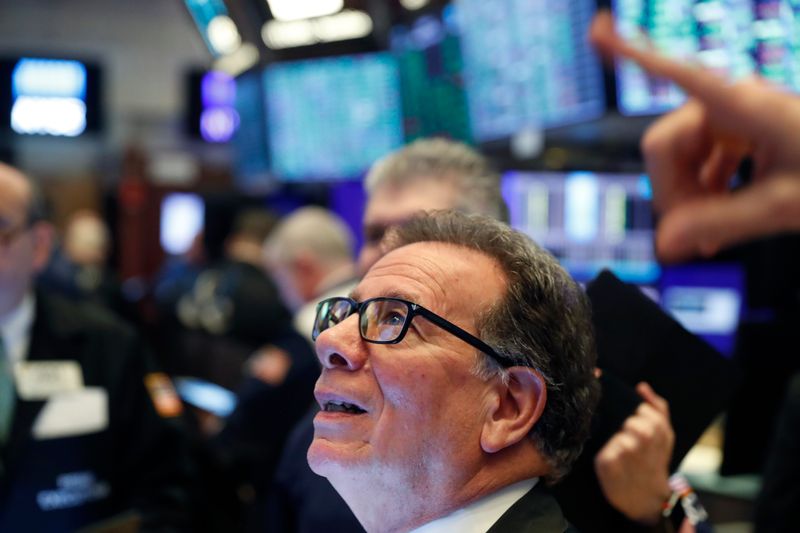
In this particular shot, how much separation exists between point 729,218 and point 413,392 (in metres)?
0.57

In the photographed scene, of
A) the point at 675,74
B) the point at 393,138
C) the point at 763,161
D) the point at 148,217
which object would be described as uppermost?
the point at 675,74

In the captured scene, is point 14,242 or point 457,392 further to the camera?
point 14,242

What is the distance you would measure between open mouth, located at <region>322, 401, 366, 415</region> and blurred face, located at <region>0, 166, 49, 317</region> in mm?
1367

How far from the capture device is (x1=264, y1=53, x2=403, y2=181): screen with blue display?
4.42 meters

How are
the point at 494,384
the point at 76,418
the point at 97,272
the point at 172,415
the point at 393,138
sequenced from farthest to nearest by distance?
the point at 97,272
the point at 393,138
the point at 172,415
the point at 76,418
the point at 494,384

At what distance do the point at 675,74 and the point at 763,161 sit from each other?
187mm

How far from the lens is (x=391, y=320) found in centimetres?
131

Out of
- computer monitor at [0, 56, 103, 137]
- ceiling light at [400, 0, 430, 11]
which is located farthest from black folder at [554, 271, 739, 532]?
computer monitor at [0, 56, 103, 137]

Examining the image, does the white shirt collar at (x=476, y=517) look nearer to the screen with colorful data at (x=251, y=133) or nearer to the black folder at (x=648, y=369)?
the black folder at (x=648, y=369)

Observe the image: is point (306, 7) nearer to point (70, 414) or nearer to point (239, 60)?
point (239, 60)

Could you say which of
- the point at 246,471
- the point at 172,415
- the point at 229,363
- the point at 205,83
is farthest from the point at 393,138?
the point at 205,83

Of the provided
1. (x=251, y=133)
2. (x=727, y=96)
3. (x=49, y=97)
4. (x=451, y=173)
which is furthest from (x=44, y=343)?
(x=49, y=97)

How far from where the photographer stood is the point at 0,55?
621cm

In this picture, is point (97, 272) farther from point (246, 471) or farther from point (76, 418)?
point (76, 418)
